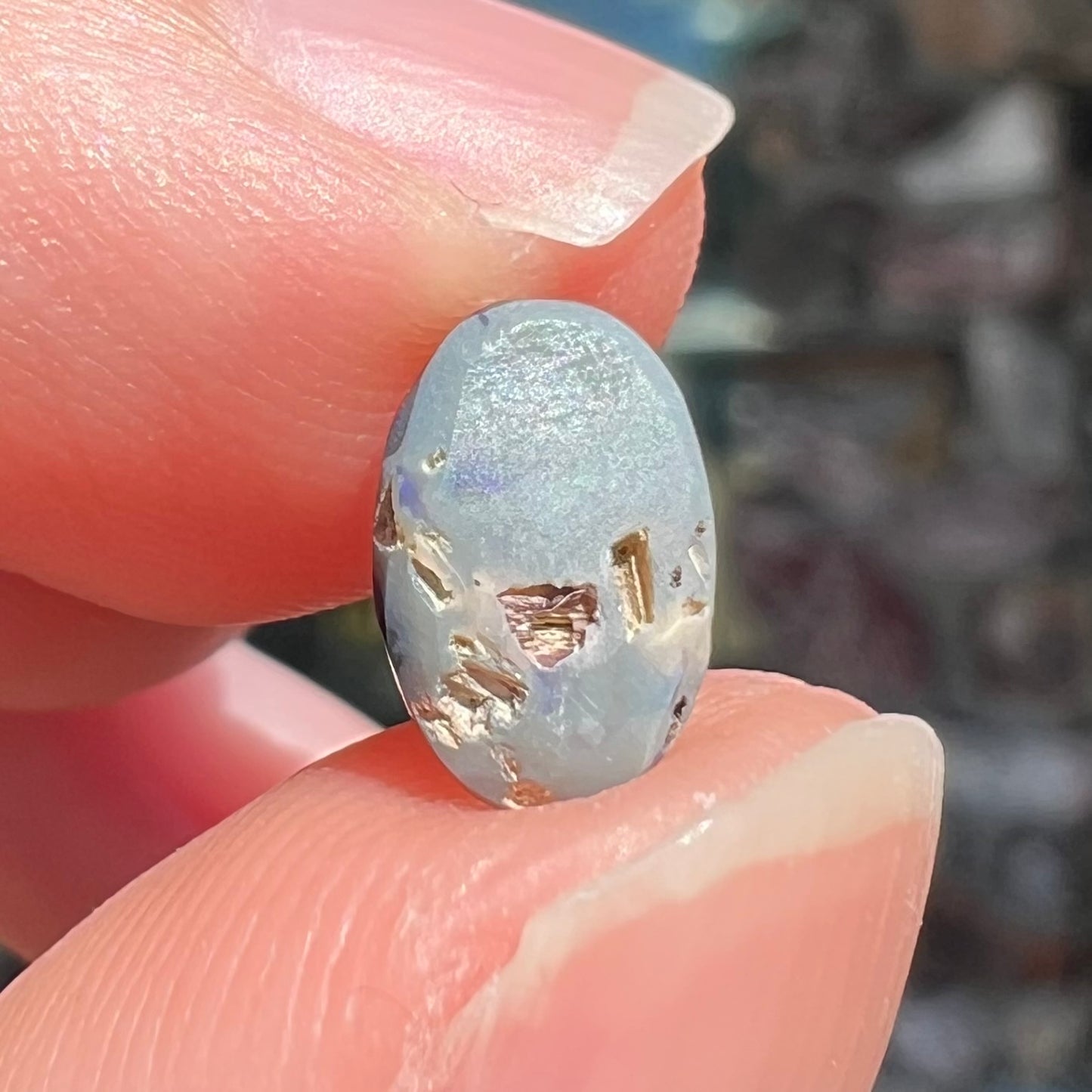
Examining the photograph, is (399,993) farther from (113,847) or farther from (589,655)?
(113,847)

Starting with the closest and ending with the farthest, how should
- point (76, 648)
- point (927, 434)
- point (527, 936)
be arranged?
point (527, 936)
point (76, 648)
point (927, 434)

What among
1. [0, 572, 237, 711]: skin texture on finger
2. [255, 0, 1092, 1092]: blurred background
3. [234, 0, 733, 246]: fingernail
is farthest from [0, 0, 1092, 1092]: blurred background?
[234, 0, 733, 246]: fingernail

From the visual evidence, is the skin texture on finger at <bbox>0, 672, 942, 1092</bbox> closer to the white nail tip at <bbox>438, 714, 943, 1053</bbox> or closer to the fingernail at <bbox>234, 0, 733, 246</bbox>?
the white nail tip at <bbox>438, 714, 943, 1053</bbox>

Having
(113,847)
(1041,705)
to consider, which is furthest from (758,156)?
(113,847)

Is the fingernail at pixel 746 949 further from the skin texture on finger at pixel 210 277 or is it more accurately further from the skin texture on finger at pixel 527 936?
the skin texture on finger at pixel 210 277

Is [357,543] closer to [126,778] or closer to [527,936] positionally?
[527,936]

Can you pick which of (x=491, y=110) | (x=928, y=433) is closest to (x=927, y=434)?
(x=928, y=433)

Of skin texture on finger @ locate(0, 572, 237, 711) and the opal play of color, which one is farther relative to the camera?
skin texture on finger @ locate(0, 572, 237, 711)
